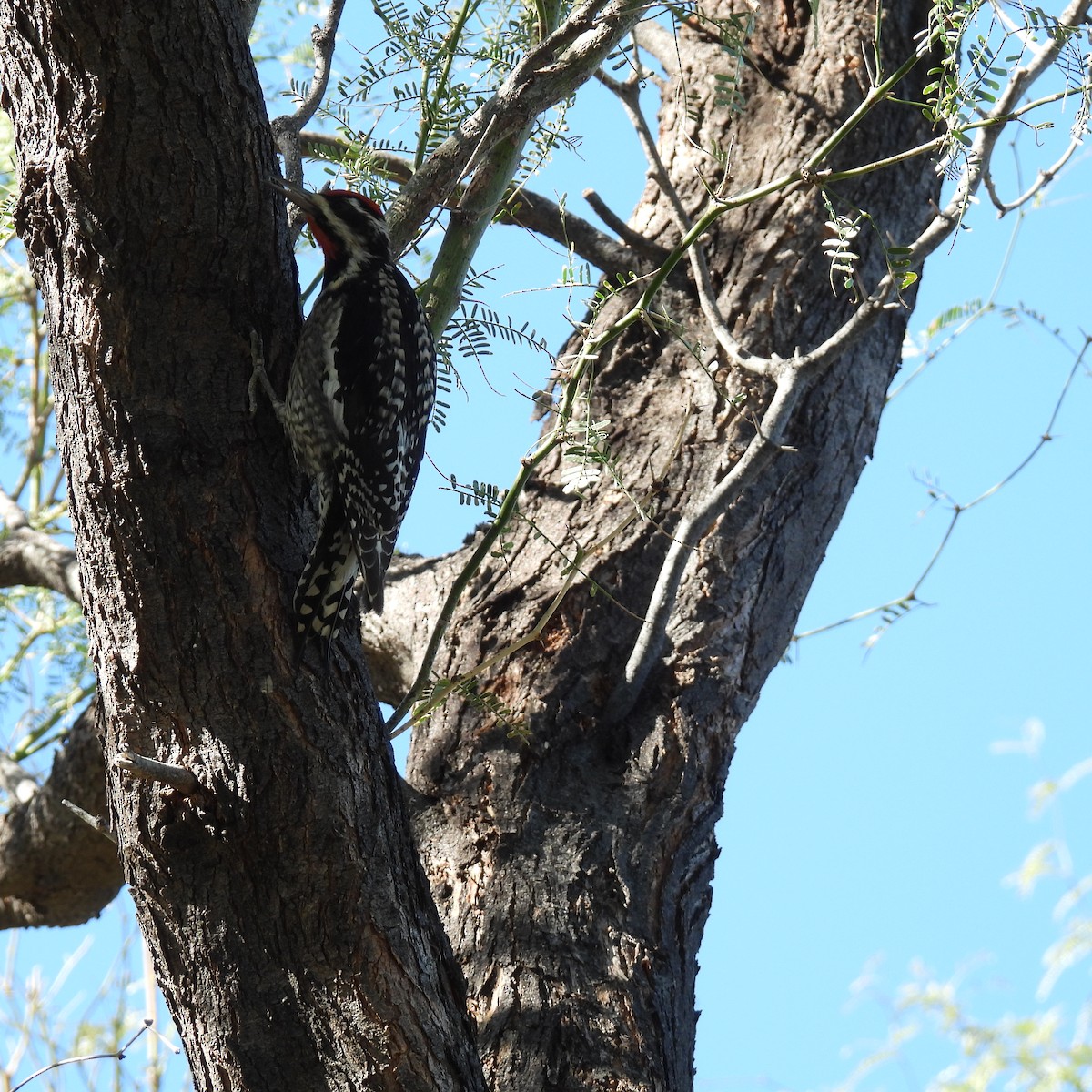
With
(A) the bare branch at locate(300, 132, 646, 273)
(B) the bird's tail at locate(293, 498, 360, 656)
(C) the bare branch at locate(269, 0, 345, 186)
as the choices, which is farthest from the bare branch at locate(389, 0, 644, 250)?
(A) the bare branch at locate(300, 132, 646, 273)

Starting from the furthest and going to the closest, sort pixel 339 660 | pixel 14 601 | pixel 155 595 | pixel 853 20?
1. pixel 14 601
2. pixel 853 20
3. pixel 339 660
4. pixel 155 595

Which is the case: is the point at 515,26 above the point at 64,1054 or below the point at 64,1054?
above

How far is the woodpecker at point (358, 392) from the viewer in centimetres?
272

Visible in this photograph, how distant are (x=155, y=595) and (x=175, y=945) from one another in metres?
0.61

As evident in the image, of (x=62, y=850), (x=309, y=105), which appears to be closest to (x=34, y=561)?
(x=62, y=850)

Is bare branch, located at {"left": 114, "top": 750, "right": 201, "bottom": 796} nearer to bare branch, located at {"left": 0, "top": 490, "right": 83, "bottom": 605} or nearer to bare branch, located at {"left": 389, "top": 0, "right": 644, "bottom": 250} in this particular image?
bare branch, located at {"left": 389, "top": 0, "right": 644, "bottom": 250}

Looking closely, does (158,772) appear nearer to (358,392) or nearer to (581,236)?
(358,392)

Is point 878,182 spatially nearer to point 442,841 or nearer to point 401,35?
point 401,35

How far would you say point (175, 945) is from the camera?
2.25 meters

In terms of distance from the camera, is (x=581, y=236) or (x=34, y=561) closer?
(x=581, y=236)

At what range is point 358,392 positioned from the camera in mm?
3188

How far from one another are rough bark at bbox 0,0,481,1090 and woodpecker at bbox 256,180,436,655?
0.20 metres

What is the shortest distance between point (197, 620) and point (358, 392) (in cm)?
109

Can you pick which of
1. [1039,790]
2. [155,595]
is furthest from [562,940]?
[1039,790]
